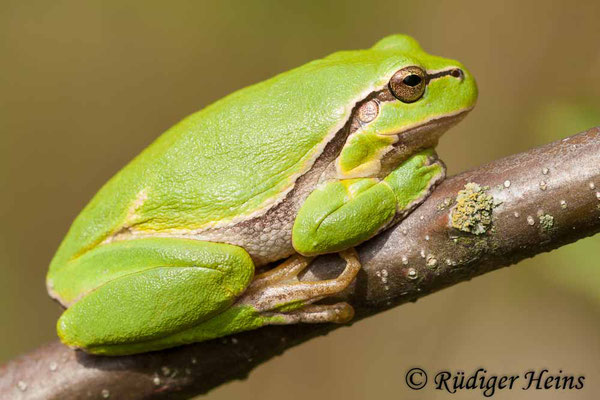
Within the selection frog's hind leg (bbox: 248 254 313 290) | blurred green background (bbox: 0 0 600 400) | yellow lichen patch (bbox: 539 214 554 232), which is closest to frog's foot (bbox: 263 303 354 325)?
frog's hind leg (bbox: 248 254 313 290)

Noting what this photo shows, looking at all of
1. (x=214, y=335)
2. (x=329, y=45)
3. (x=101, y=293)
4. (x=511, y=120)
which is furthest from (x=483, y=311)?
(x=101, y=293)

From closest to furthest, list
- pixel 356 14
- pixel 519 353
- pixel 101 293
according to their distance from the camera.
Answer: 1. pixel 101 293
2. pixel 519 353
3. pixel 356 14

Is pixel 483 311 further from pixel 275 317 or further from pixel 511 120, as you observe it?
pixel 275 317

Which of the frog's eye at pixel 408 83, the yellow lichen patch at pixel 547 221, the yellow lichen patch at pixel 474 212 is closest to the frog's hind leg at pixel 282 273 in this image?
the yellow lichen patch at pixel 474 212

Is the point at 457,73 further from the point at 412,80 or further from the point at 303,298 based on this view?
the point at 303,298

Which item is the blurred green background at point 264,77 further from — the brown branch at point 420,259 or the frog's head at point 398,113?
the brown branch at point 420,259

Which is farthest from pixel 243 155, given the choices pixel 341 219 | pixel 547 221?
pixel 547 221
